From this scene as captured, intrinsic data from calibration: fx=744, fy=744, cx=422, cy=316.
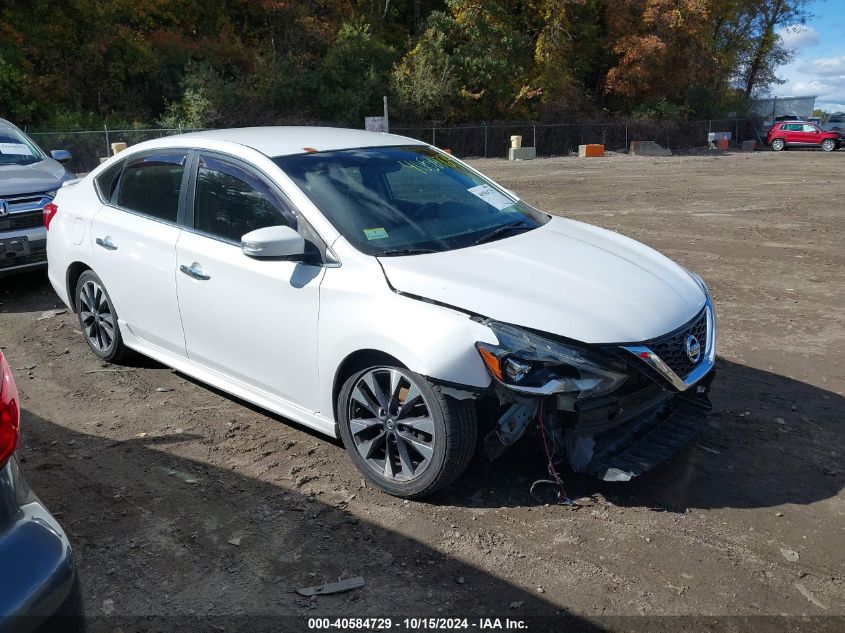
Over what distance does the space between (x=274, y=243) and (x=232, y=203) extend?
0.80 meters

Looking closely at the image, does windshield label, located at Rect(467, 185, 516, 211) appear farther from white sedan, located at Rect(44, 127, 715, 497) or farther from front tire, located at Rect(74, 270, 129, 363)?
front tire, located at Rect(74, 270, 129, 363)

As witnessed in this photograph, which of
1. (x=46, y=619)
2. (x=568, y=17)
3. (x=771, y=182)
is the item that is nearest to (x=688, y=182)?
(x=771, y=182)

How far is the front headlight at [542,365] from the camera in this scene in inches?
130

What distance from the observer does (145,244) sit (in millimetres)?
4840

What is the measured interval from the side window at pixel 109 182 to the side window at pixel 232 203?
1.15m

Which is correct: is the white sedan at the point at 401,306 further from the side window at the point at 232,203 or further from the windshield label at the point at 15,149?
the windshield label at the point at 15,149

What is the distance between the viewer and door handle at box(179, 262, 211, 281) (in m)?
4.39

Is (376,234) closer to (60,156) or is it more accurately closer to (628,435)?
(628,435)

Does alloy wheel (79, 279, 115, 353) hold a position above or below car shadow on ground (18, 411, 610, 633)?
above

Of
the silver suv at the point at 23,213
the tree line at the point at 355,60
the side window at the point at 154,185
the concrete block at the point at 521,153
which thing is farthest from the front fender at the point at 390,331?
the concrete block at the point at 521,153

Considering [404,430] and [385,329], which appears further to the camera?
[404,430]

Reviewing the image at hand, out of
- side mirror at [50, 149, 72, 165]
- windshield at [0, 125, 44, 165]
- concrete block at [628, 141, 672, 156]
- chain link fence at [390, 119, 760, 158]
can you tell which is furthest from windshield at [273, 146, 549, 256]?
concrete block at [628, 141, 672, 156]

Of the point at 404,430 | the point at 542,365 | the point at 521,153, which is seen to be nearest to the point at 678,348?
the point at 542,365

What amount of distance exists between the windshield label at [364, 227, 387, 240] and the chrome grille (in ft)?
4.84
